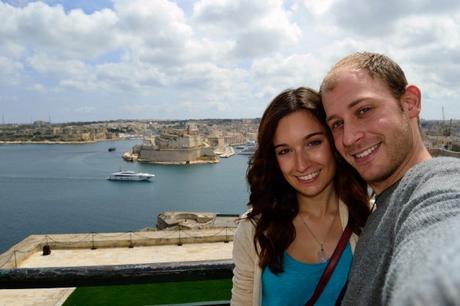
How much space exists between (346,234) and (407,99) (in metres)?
A: 0.46

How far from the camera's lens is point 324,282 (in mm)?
1228

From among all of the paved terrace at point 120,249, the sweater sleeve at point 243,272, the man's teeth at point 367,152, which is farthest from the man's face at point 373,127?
the paved terrace at point 120,249

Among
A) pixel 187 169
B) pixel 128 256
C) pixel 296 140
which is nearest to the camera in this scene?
pixel 296 140

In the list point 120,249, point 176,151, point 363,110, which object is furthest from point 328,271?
point 176,151

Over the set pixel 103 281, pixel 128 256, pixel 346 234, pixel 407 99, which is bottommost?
pixel 128 256

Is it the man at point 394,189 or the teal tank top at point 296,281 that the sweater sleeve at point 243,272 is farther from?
the man at point 394,189

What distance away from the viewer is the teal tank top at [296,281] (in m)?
1.25

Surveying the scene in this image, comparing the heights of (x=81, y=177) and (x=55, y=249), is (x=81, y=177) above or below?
below

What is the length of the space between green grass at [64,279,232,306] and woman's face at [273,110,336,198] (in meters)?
5.83

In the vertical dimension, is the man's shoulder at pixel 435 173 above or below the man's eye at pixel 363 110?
below

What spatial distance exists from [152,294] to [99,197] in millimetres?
26982

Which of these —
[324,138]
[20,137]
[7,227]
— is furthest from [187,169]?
[20,137]

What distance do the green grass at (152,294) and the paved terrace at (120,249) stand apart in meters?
0.99

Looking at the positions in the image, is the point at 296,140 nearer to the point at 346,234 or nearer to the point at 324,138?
the point at 324,138
